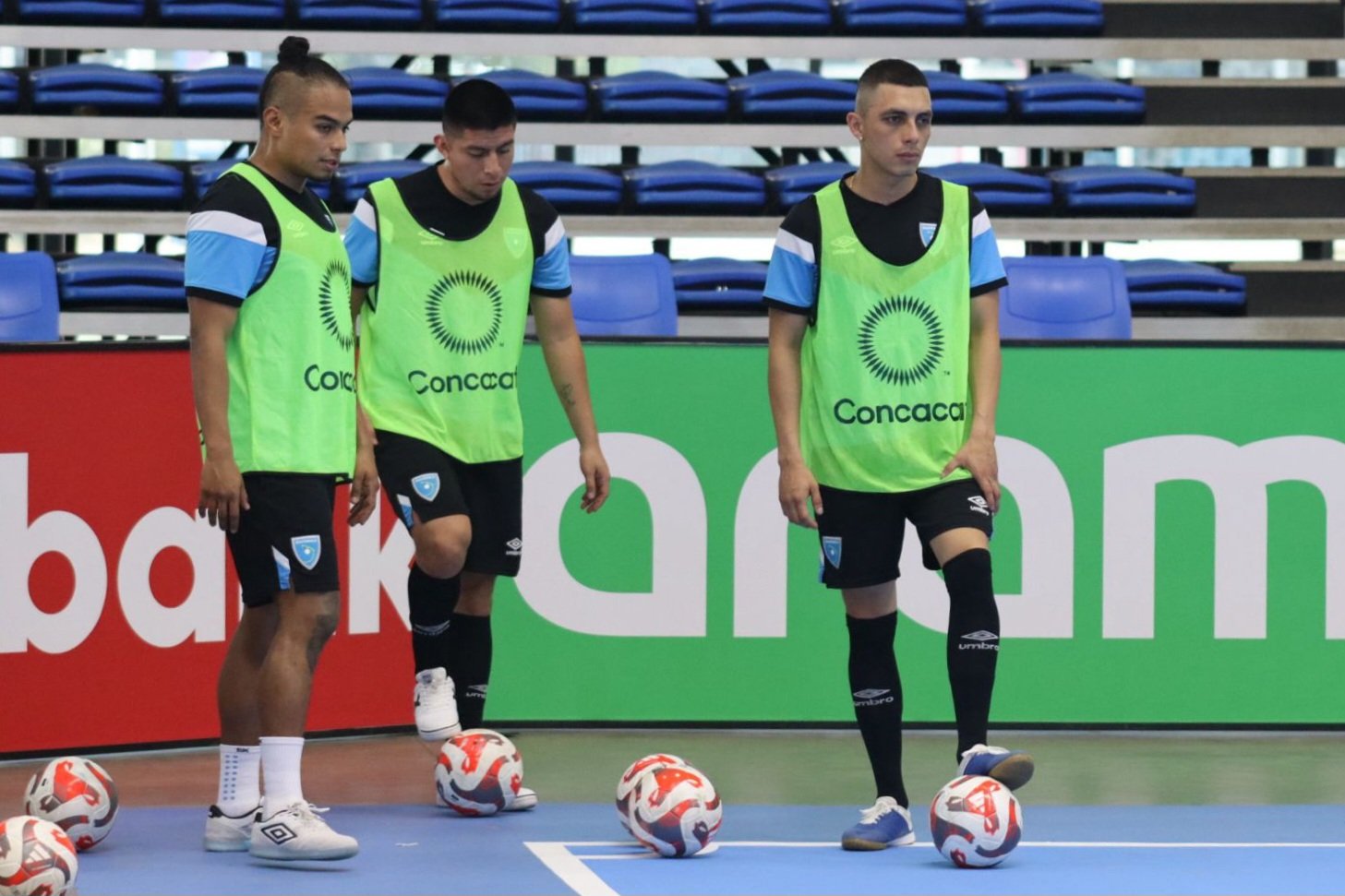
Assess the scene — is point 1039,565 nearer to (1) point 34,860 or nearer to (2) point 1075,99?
(1) point 34,860

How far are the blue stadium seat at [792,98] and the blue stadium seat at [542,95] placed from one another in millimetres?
1058

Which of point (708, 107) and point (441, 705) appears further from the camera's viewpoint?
point (708, 107)

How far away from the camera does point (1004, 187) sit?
12.4 meters

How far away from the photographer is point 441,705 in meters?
6.11

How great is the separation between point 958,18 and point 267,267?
29.5ft

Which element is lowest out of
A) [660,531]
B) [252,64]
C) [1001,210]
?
[660,531]

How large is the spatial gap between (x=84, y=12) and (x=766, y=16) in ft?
14.3

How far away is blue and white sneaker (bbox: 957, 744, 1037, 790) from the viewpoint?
17.0ft

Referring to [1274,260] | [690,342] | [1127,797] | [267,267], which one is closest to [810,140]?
[1274,260]

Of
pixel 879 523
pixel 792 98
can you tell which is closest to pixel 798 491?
pixel 879 523

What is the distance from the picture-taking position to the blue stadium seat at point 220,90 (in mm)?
12492

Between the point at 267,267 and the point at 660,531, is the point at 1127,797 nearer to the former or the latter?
the point at 660,531

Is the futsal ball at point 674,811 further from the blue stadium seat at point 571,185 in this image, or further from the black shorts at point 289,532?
the blue stadium seat at point 571,185

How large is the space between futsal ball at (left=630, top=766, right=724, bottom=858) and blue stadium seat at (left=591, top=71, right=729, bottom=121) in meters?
8.04
